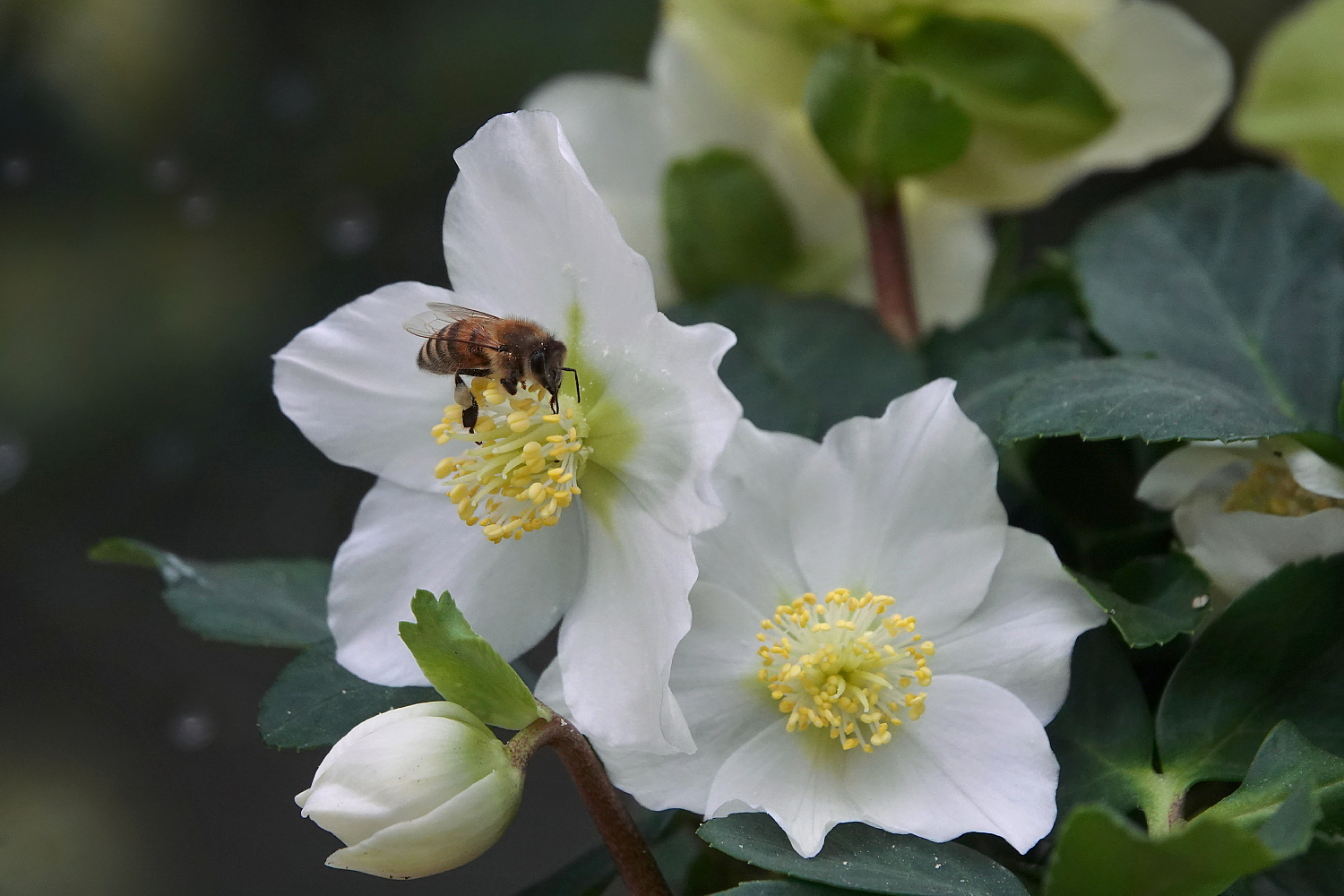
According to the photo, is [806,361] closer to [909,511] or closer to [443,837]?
[909,511]

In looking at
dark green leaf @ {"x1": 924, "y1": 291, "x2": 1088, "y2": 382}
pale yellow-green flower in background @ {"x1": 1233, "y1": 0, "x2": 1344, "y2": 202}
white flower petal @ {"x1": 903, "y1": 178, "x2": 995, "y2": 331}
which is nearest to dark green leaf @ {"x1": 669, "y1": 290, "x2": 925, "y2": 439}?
dark green leaf @ {"x1": 924, "y1": 291, "x2": 1088, "y2": 382}

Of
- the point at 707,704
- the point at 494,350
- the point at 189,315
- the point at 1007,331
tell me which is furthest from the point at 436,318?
the point at 189,315

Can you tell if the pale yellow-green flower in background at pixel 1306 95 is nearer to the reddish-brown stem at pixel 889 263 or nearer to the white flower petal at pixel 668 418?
the reddish-brown stem at pixel 889 263

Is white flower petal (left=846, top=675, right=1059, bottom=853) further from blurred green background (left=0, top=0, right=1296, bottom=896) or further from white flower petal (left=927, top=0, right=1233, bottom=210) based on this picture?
blurred green background (left=0, top=0, right=1296, bottom=896)

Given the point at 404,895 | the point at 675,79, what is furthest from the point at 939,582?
the point at 404,895

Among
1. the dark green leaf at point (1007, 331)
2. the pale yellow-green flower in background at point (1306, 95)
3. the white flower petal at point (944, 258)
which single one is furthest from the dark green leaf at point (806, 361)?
the pale yellow-green flower in background at point (1306, 95)

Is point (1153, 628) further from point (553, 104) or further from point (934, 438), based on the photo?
point (553, 104)
